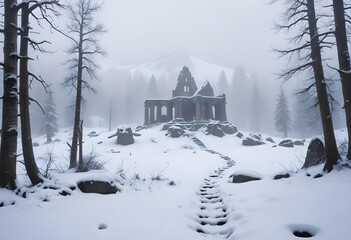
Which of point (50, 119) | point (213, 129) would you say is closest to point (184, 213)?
point (213, 129)

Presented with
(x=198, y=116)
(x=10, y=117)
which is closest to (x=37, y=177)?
(x=10, y=117)

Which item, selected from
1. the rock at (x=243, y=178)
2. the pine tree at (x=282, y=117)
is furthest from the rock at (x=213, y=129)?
the rock at (x=243, y=178)

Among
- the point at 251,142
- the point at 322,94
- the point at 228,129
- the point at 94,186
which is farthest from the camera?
the point at 228,129

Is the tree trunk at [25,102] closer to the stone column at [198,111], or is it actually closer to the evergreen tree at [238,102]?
the stone column at [198,111]

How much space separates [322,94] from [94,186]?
7739 mm

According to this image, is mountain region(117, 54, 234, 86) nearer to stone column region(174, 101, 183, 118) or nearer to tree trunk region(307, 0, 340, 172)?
stone column region(174, 101, 183, 118)

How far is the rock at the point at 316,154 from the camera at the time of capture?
8531 millimetres

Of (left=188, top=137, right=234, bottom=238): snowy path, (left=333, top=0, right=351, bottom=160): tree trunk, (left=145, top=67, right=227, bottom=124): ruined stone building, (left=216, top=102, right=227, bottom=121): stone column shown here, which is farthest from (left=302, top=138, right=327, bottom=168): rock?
(left=216, top=102, right=227, bottom=121): stone column

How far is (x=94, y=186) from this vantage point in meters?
6.96

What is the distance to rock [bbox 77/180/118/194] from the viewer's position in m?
6.92

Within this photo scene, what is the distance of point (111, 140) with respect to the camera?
102 ft

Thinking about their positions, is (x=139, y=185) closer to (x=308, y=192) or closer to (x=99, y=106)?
(x=308, y=192)

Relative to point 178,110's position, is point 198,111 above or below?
below

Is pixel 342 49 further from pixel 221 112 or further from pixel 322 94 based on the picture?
pixel 221 112
